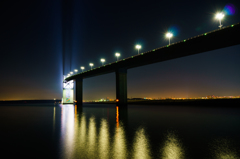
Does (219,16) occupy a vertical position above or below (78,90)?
above

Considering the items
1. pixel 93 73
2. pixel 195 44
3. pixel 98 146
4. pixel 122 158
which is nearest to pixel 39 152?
pixel 98 146

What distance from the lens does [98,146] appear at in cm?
695

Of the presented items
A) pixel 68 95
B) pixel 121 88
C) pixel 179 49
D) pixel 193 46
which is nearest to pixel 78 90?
pixel 68 95

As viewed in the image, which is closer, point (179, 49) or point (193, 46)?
point (193, 46)

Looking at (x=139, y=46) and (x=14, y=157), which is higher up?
(x=139, y=46)

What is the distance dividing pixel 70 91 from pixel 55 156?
78.4 metres

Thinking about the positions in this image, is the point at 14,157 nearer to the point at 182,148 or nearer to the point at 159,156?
the point at 159,156

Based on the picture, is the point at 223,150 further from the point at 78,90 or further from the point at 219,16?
the point at 78,90

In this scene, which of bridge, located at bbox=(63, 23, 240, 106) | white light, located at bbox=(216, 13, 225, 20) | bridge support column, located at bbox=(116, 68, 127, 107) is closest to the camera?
bridge, located at bbox=(63, 23, 240, 106)

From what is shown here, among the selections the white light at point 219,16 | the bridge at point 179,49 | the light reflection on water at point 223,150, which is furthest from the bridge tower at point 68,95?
the light reflection on water at point 223,150

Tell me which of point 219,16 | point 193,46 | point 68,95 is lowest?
point 68,95

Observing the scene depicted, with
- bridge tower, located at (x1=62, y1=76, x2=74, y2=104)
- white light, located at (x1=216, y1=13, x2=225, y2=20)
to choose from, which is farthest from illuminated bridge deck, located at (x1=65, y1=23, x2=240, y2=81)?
bridge tower, located at (x1=62, y1=76, x2=74, y2=104)

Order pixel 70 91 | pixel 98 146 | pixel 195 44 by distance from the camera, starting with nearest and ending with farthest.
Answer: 1. pixel 98 146
2. pixel 195 44
3. pixel 70 91

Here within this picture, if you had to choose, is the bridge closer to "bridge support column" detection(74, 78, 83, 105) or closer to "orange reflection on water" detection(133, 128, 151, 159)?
"bridge support column" detection(74, 78, 83, 105)
